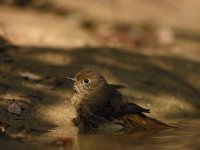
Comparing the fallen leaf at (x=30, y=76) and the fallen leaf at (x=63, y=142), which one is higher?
the fallen leaf at (x=30, y=76)

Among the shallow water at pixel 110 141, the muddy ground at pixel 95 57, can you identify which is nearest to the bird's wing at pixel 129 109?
the shallow water at pixel 110 141

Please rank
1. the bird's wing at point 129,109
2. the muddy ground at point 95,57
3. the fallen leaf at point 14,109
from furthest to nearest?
the muddy ground at point 95,57 → the fallen leaf at point 14,109 → the bird's wing at point 129,109

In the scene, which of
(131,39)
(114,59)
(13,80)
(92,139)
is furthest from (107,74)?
(131,39)

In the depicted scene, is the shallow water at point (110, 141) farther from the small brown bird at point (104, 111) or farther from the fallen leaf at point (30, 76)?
the fallen leaf at point (30, 76)

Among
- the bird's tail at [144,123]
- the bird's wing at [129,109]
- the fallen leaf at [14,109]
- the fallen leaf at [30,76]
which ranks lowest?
the bird's tail at [144,123]

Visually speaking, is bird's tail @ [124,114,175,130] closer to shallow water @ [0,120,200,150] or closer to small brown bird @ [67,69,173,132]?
small brown bird @ [67,69,173,132]

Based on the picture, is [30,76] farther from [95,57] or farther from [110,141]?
[110,141]

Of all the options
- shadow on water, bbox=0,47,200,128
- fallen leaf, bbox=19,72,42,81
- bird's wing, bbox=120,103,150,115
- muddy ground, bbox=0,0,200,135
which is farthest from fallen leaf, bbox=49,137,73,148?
fallen leaf, bbox=19,72,42,81
